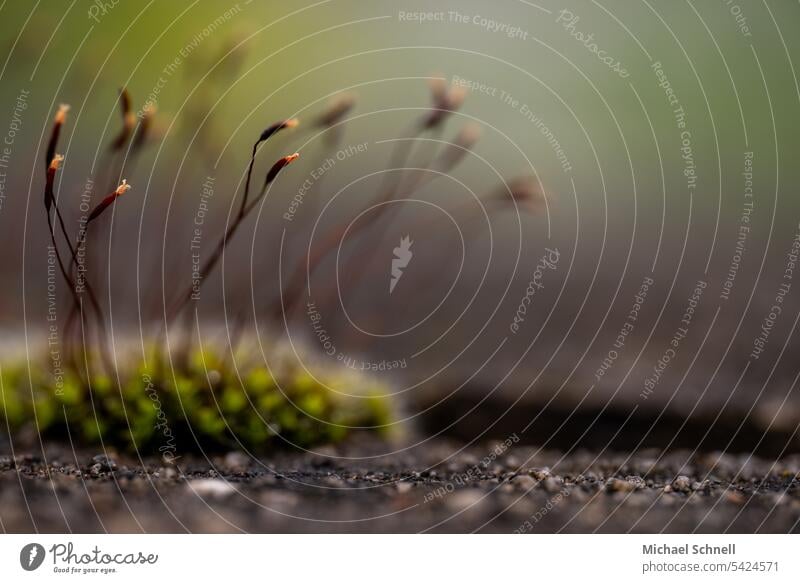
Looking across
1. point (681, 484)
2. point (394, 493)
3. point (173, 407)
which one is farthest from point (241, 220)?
point (681, 484)

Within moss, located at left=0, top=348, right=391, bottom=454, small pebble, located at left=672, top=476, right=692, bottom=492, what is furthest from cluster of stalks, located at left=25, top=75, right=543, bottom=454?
small pebble, located at left=672, top=476, right=692, bottom=492

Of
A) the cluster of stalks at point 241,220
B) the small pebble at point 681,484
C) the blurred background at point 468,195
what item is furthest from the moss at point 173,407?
the small pebble at point 681,484

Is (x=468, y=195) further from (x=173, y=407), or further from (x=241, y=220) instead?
(x=173, y=407)

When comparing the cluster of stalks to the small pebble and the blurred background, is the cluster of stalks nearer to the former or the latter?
the blurred background

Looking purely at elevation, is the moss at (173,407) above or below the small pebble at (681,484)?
above

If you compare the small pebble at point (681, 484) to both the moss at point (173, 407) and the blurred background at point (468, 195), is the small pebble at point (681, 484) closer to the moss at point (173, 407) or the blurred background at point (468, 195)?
the blurred background at point (468, 195)

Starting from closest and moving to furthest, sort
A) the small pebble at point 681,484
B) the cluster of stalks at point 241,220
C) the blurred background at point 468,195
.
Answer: the cluster of stalks at point 241,220 < the small pebble at point 681,484 < the blurred background at point 468,195

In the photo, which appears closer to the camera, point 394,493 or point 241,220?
point 394,493
